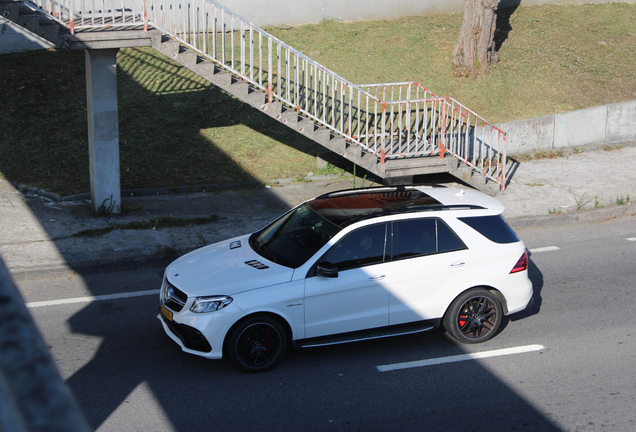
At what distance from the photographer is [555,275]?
9000mm

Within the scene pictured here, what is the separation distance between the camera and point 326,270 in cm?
625

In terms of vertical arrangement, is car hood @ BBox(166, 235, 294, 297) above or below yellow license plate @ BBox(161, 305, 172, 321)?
above

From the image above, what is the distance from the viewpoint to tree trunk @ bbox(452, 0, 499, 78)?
16688 millimetres

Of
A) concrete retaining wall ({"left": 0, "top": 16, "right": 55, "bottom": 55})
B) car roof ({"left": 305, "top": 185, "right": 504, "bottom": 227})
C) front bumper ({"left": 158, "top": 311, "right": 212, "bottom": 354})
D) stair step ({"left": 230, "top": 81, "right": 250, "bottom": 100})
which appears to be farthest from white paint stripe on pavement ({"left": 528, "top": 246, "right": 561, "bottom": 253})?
concrete retaining wall ({"left": 0, "top": 16, "right": 55, "bottom": 55})

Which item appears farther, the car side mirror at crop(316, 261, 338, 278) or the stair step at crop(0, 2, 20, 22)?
the stair step at crop(0, 2, 20, 22)

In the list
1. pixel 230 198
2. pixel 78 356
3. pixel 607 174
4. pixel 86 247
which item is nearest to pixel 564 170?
pixel 607 174

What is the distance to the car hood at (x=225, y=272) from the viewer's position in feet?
20.2

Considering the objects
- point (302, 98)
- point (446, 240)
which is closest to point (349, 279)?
point (446, 240)

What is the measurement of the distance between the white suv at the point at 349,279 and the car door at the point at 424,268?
11 mm

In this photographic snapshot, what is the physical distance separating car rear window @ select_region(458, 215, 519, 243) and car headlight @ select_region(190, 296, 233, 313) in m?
2.87

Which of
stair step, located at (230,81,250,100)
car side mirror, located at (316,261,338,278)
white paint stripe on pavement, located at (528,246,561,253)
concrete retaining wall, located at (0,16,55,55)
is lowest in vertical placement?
white paint stripe on pavement, located at (528,246,561,253)

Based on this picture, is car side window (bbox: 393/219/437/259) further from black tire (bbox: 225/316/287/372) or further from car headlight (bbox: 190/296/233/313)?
car headlight (bbox: 190/296/233/313)

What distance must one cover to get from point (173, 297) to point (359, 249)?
204 centimetres

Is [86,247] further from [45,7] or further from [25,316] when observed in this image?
[25,316]
